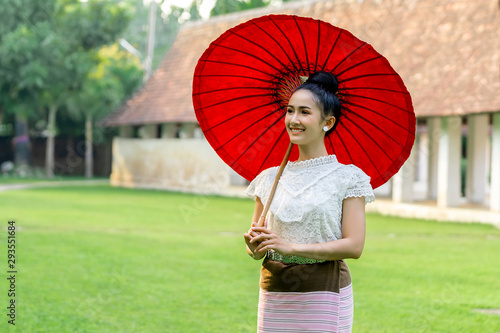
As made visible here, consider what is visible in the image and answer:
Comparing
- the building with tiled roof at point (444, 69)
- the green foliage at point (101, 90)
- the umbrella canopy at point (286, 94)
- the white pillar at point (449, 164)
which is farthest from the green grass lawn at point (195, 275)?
the green foliage at point (101, 90)

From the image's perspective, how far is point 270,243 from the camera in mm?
2811

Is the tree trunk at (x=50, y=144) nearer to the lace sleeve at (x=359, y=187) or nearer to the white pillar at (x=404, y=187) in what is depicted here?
the white pillar at (x=404, y=187)

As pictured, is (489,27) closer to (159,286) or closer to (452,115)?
(452,115)

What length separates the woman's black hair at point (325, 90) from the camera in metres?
3.05

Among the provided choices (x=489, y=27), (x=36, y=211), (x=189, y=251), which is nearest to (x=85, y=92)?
(x=36, y=211)

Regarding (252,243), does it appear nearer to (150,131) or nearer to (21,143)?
(150,131)

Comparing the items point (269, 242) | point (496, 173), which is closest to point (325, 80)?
point (269, 242)

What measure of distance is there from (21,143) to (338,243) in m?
31.4

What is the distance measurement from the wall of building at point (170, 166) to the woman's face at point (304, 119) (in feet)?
62.1

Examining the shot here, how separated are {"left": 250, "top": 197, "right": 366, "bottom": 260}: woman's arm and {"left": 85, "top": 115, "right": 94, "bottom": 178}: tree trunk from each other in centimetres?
3071

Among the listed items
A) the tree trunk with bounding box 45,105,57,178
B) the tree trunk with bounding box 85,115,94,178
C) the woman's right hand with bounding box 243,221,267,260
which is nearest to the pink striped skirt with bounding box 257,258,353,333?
the woman's right hand with bounding box 243,221,267,260

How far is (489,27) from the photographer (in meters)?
16.7

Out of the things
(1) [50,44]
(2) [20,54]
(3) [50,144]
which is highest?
(1) [50,44]

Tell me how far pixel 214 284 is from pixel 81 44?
24963 mm
